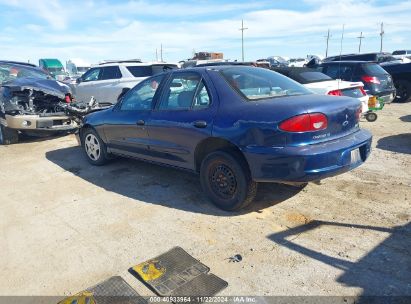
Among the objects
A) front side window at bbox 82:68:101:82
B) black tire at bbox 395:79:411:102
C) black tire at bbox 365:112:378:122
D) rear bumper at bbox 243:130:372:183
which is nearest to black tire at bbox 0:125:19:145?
front side window at bbox 82:68:101:82

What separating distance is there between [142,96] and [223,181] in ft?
6.36

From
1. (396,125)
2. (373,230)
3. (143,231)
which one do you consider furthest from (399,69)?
(143,231)

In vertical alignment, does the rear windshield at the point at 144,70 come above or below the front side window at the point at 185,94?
above

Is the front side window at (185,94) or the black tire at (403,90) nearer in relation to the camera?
the front side window at (185,94)

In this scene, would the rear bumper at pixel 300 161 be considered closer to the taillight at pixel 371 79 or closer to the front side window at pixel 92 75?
the taillight at pixel 371 79

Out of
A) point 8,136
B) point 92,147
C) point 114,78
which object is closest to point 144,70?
point 114,78

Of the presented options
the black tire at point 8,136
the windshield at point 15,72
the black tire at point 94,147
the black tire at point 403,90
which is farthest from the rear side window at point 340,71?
the black tire at point 8,136

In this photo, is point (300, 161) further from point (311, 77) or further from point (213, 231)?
point (311, 77)

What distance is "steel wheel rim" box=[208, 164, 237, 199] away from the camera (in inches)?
152

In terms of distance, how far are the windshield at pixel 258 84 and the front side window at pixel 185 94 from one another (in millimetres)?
329

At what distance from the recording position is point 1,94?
7.78 m

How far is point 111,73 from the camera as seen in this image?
35.4 ft

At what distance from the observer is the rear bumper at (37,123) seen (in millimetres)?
7543

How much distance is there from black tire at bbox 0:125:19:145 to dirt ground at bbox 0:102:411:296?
2.66 m
